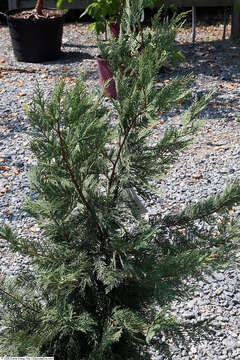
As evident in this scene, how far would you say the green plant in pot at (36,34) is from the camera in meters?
6.46

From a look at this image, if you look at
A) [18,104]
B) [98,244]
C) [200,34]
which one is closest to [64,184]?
[98,244]

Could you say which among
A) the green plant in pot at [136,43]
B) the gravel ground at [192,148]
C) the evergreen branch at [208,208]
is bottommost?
the gravel ground at [192,148]

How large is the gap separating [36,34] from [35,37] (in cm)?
4

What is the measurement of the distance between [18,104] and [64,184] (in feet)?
13.9

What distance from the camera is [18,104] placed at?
17.5 feet

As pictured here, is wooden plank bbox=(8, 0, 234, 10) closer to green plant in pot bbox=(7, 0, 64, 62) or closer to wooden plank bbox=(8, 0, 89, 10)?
wooden plank bbox=(8, 0, 89, 10)

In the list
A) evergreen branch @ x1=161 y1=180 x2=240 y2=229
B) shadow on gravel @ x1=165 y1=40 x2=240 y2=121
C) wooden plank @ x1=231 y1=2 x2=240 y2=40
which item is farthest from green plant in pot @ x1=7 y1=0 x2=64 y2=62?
evergreen branch @ x1=161 y1=180 x2=240 y2=229

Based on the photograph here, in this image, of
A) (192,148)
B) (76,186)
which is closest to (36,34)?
(192,148)

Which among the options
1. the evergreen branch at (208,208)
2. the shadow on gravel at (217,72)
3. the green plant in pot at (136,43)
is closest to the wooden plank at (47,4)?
the shadow on gravel at (217,72)

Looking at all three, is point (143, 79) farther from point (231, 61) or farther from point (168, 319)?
point (231, 61)

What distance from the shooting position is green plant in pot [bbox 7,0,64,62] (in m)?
6.46

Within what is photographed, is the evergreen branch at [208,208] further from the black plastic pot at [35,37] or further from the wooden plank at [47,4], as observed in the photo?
the wooden plank at [47,4]

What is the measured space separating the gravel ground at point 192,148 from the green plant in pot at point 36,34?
0.52ft

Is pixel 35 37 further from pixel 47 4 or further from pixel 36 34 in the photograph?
pixel 47 4
